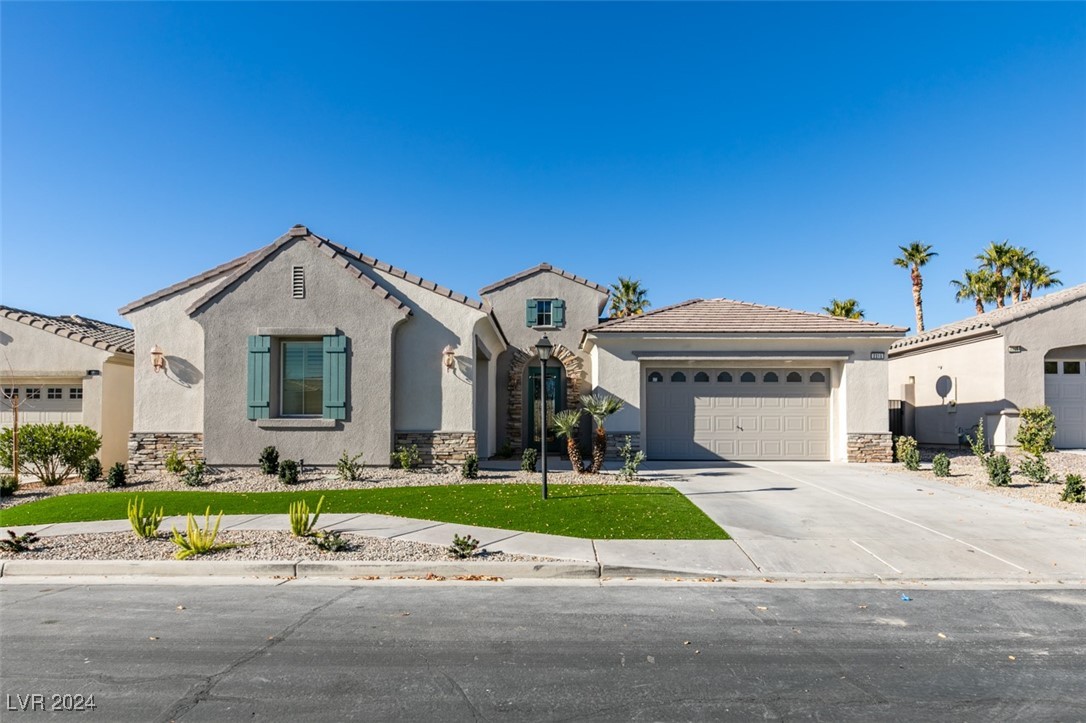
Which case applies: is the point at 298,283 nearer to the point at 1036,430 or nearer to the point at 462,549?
the point at 462,549

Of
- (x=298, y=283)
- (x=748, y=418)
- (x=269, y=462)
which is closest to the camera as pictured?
(x=269, y=462)

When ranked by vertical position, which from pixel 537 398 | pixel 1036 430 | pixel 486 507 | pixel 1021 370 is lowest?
pixel 486 507

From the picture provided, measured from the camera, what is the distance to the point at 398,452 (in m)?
13.5

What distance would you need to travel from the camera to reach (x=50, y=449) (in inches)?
496

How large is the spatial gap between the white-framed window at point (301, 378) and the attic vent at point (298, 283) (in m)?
1.06

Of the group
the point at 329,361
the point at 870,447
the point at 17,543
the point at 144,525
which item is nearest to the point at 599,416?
the point at 329,361

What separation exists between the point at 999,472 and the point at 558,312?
38.1 feet

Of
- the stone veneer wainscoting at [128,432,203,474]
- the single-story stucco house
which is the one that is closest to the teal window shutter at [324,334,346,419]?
the single-story stucco house

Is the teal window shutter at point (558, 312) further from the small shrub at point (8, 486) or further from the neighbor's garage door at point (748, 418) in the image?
the small shrub at point (8, 486)

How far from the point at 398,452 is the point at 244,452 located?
3375 millimetres

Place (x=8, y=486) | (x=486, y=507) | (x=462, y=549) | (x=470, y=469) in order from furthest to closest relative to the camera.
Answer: (x=470, y=469) < (x=8, y=486) < (x=486, y=507) < (x=462, y=549)

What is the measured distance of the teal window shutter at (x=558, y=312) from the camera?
18.7m

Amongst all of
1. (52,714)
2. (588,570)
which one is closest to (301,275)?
(588,570)

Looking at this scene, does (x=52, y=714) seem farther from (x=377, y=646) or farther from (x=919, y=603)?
(x=919, y=603)
